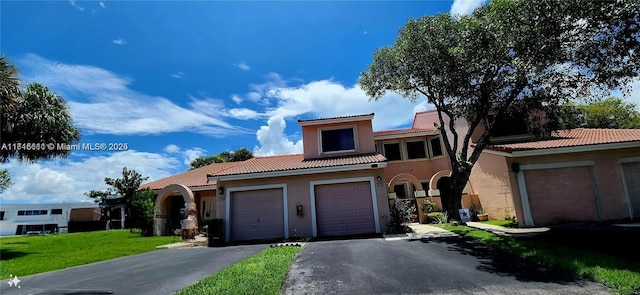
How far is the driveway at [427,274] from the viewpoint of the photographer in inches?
221

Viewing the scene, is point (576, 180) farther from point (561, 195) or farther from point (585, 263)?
point (585, 263)

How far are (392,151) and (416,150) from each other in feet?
6.17

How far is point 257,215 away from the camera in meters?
15.5

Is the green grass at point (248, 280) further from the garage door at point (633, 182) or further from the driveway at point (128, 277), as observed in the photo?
the garage door at point (633, 182)

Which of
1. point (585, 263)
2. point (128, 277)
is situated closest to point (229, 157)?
point (128, 277)

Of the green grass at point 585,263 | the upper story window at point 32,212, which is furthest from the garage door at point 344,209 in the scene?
the upper story window at point 32,212

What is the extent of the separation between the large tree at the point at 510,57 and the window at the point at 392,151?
9.44 meters

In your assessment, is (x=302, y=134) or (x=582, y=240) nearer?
(x=582, y=240)

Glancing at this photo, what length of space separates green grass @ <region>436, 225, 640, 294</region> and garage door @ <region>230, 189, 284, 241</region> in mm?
9352

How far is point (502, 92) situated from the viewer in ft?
43.9

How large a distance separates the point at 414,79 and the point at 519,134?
31.7 ft

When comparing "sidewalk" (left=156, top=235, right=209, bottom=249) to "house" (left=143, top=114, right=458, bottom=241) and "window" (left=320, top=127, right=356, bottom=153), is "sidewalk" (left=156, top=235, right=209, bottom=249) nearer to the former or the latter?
"house" (left=143, top=114, right=458, bottom=241)

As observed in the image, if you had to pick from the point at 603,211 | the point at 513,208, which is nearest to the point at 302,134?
the point at 513,208

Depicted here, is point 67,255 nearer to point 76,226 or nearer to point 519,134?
point 519,134
